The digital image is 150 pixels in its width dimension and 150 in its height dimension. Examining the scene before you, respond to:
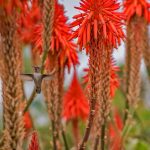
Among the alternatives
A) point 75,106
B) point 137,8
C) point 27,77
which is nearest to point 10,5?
point 27,77

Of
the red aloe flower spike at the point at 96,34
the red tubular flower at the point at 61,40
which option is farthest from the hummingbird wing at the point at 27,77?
the red tubular flower at the point at 61,40

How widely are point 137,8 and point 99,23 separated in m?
0.89

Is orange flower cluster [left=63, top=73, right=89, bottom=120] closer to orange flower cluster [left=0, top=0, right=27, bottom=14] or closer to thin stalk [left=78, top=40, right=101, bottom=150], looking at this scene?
thin stalk [left=78, top=40, right=101, bottom=150]

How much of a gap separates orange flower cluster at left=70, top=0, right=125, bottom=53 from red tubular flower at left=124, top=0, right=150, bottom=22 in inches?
30.5

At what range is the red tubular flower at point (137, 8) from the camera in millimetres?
3047

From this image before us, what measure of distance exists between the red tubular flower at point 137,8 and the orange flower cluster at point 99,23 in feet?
2.54

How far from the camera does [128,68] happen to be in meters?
3.24

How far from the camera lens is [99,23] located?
2215mm

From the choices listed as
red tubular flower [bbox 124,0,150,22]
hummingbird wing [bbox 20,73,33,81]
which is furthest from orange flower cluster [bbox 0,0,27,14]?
red tubular flower [bbox 124,0,150,22]

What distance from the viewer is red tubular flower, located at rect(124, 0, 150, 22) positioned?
10.00 ft

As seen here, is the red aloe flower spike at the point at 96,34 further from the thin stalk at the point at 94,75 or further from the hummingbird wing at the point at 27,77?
the hummingbird wing at the point at 27,77

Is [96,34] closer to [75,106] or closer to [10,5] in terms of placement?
[10,5]

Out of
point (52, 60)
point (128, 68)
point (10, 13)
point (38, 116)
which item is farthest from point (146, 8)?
point (38, 116)

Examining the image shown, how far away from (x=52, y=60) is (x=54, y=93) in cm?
16
